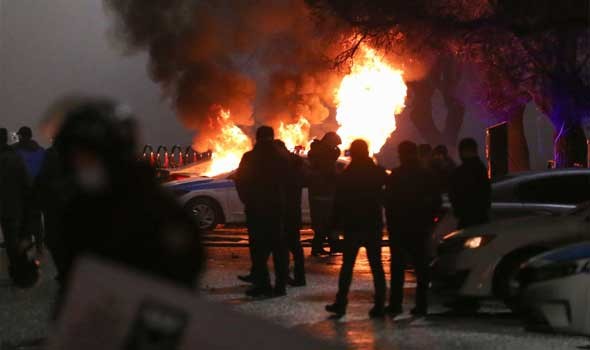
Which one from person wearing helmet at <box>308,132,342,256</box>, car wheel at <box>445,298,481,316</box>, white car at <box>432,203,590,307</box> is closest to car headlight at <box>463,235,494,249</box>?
white car at <box>432,203,590,307</box>

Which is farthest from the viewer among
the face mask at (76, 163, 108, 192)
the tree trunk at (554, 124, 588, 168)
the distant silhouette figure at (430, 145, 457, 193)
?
the tree trunk at (554, 124, 588, 168)

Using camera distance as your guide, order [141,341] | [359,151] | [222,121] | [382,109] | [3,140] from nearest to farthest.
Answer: [141,341] → [359,151] → [3,140] → [382,109] → [222,121]

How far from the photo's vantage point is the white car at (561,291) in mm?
8219

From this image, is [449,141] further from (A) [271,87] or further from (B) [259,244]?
(B) [259,244]

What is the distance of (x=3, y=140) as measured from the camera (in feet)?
43.1

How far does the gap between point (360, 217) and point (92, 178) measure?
7.14m

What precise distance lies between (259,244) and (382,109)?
22436 millimetres

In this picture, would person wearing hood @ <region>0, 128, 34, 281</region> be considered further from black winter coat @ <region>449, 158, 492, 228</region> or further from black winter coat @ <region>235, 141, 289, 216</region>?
black winter coat @ <region>449, 158, 492, 228</region>

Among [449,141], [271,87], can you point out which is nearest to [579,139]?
[271,87]

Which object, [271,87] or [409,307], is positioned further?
[271,87]

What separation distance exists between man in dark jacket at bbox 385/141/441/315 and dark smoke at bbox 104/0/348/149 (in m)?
25.2

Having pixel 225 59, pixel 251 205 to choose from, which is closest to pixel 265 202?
pixel 251 205

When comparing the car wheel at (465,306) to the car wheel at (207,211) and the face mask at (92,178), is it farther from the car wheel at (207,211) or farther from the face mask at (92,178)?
the car wheel at (207,211)

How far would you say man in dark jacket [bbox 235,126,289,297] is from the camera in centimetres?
1170
